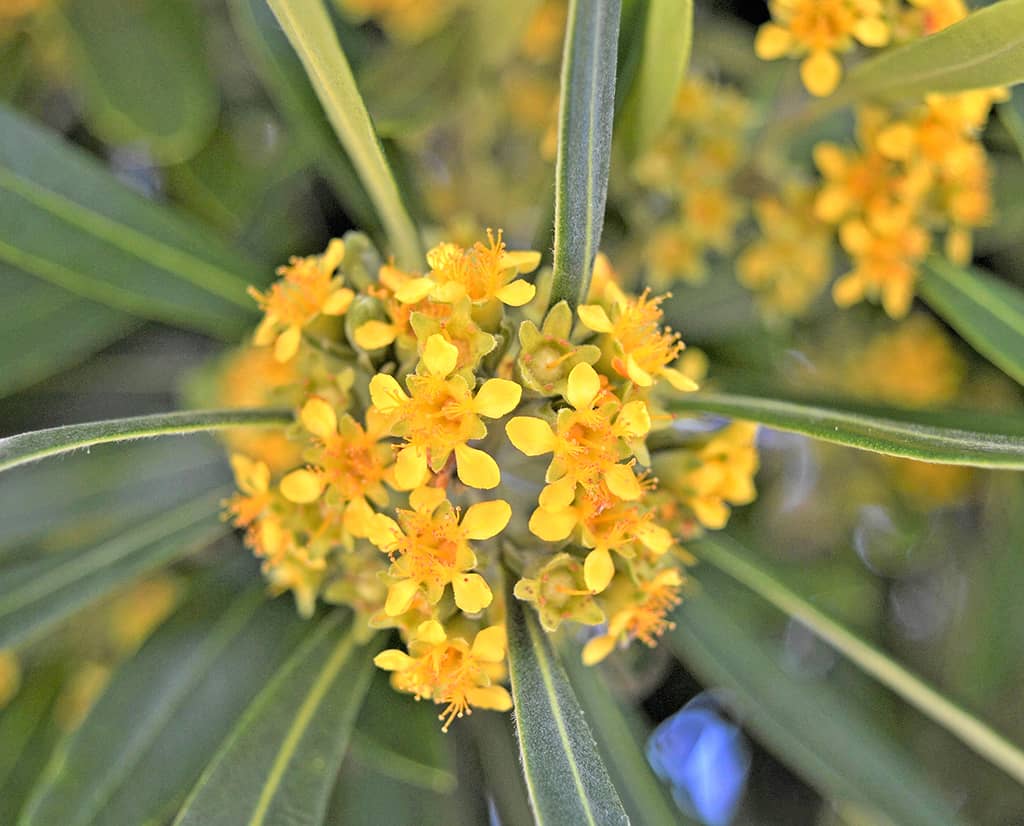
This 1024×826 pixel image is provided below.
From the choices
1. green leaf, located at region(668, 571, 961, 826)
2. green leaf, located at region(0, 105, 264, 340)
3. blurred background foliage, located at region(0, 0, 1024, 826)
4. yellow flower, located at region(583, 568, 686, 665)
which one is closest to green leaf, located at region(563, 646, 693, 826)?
blurred background foliage, located at region(0, 0, 1024, 826)

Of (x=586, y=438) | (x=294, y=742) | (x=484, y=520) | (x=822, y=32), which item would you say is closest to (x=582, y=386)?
(x=586, y=438)

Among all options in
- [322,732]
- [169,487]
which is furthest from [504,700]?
[169,487]

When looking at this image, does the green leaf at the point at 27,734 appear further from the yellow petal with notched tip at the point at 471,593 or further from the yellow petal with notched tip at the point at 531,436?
the yellow petal with notched tip at the point at 531,436

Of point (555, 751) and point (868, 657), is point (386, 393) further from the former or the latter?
point (868, 657)

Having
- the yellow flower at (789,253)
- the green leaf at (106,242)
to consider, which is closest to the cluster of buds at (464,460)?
the green leaf at (106,242)

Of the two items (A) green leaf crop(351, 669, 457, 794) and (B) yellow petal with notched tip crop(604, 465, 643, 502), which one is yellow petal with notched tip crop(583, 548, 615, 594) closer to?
(B) yellow petal with notched tip crop(604, 465, 643, 502)

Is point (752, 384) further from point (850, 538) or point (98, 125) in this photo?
point (98, 125)
